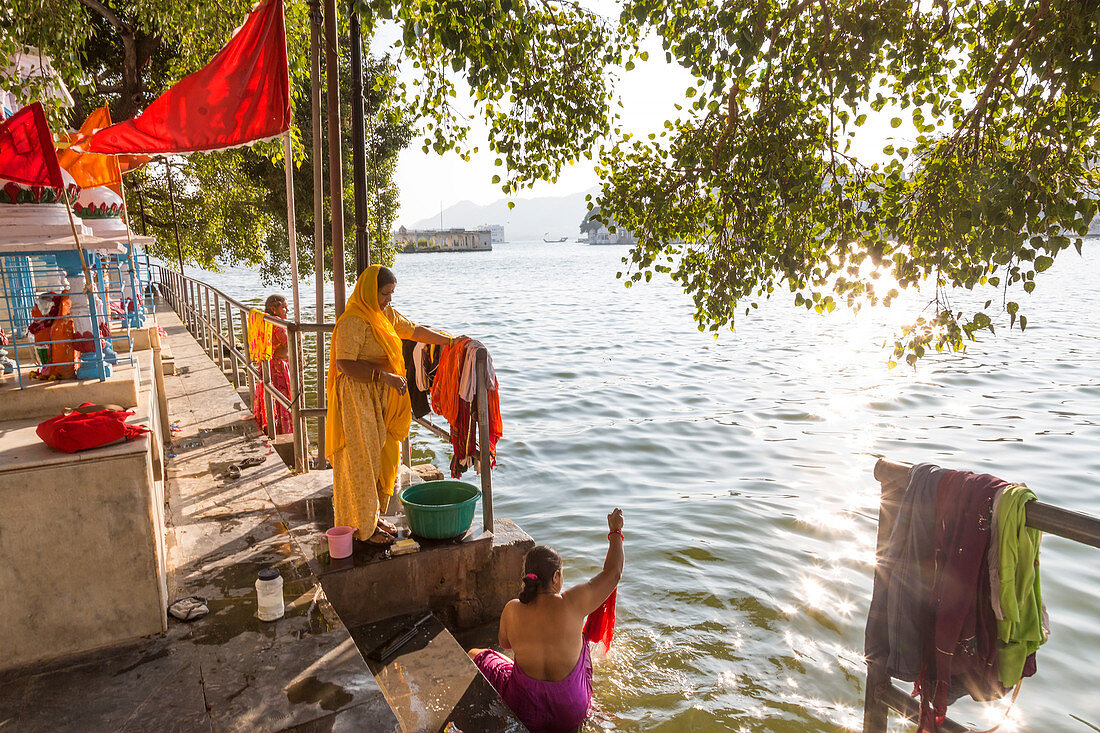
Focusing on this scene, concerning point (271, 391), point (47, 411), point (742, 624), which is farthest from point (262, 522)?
point (742, 624)

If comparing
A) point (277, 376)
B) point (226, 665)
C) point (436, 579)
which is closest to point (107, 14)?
point (277, 376)

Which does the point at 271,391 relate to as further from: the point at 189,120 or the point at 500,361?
the point at 500,361

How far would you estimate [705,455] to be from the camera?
1112 cm

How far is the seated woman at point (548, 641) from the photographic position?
3625mm

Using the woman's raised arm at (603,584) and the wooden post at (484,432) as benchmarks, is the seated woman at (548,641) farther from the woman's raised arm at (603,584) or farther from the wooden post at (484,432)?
the wooden post at (484,432)

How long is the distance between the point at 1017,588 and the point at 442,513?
10.4ft

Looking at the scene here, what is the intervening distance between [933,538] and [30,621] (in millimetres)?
4037

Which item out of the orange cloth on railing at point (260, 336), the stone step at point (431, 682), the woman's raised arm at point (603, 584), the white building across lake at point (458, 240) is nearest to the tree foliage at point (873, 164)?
the woman's raised arm at point (603, 584)

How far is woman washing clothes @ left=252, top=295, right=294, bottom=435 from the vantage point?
7.55 m

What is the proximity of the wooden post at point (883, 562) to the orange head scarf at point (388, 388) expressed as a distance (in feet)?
9.35

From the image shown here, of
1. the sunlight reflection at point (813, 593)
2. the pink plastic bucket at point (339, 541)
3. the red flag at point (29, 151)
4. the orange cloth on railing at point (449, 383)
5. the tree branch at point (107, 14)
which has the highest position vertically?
the tree branch at point (107, 14)

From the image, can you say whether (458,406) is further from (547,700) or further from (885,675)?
(885,675)

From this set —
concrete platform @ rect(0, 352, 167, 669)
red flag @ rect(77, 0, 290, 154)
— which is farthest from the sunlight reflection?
red flag @ rect(77, 0, 290, 154)

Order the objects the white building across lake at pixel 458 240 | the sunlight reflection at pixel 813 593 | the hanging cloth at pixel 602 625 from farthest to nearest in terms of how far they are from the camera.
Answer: the white building across lake at pixel 458 240
the sunlight reflection at pixel 813 593
the hanging cloth at pixel 602 625
